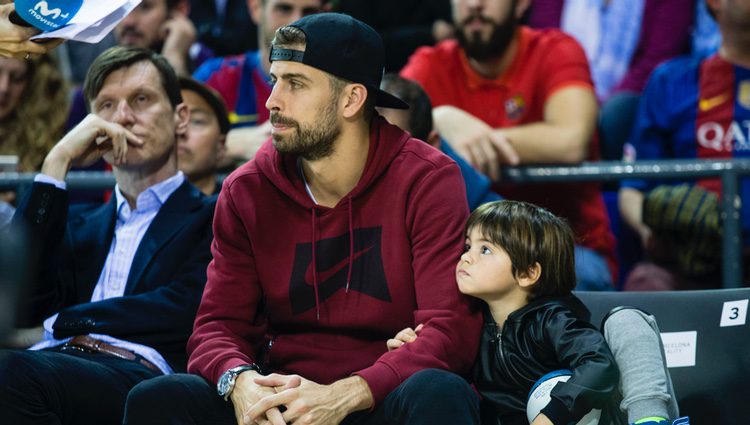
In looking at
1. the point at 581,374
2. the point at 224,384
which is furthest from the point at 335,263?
the point at 581,374

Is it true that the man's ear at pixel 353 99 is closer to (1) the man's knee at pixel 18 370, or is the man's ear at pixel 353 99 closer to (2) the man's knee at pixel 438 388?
(2) the man's knee at pixel 438 388

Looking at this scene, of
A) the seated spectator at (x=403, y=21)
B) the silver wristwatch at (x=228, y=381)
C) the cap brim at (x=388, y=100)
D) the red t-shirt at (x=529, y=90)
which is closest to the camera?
the silver wristwatch at (x=228, y=381)

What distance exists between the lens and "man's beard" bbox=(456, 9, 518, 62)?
16.2 ft

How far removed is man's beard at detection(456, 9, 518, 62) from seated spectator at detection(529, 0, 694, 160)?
0.87 meters

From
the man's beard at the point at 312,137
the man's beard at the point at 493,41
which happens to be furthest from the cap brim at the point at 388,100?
the man's beard at the point at 493,41

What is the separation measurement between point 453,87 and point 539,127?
22.1 inches

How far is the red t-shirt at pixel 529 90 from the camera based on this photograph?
15.6 ft

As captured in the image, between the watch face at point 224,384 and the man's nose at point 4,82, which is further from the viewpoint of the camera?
the man's nose at point 4,82

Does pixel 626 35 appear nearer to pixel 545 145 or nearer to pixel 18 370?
pixel 545 145

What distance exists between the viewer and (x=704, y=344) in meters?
3.25

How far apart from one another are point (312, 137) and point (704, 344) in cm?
124

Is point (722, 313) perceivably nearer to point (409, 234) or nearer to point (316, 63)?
point (409, 234)

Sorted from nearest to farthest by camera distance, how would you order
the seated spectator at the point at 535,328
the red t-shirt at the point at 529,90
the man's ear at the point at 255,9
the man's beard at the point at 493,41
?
the seated spectator at the point at 535,328 < the red t-shirt at the point at 529,90 < the man's beard at the point at 493,41 < the man's ear at the point at 255,9

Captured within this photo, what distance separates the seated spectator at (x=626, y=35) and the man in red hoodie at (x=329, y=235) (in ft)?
8.80
